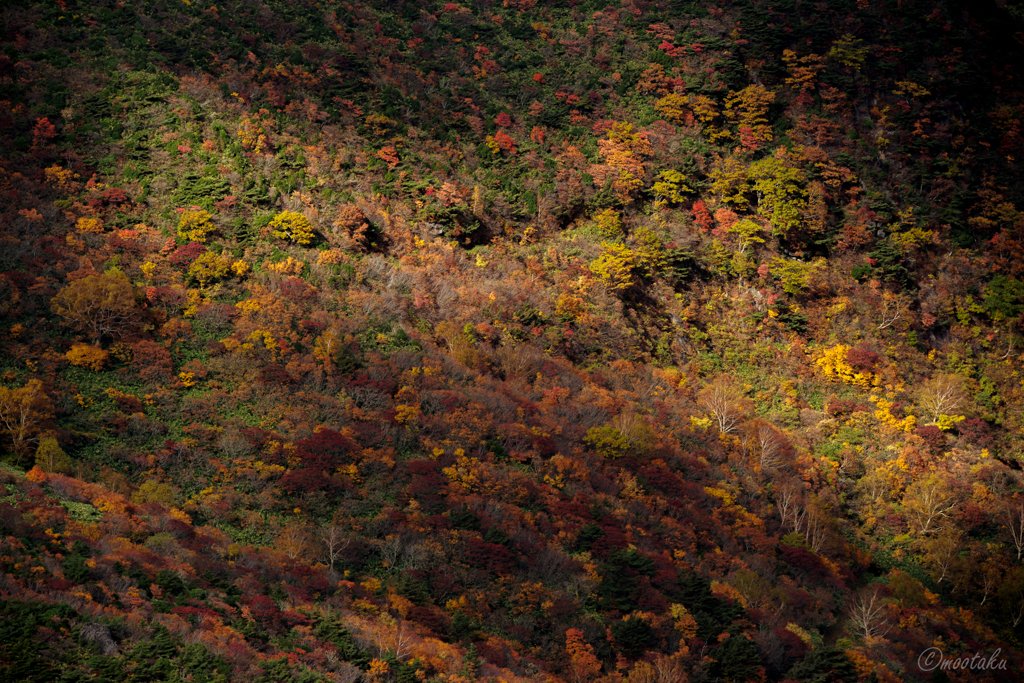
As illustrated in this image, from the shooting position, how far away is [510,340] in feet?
141

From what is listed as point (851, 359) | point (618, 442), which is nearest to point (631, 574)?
point (618, 442)

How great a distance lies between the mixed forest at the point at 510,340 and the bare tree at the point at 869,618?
39cm

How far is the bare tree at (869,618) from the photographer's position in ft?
108

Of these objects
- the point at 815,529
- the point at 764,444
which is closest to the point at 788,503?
the point at 815,529

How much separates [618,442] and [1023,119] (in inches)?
1774

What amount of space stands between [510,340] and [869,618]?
880 inches

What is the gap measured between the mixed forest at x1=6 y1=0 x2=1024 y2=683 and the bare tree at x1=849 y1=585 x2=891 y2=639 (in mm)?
393

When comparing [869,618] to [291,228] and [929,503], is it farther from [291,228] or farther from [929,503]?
[291,228]

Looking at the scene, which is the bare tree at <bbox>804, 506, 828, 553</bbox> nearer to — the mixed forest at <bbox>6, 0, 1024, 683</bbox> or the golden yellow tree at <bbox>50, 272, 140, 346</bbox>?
the mixed forest at <bbox>6, 0, 1024, 683</bbox>

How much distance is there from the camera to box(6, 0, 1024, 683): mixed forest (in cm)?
2581

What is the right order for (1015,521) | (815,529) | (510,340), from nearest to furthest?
(815,529)
(1015,521)
(510,340)

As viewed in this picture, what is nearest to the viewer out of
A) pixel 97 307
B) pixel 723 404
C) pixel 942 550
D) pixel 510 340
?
pixel 97 307

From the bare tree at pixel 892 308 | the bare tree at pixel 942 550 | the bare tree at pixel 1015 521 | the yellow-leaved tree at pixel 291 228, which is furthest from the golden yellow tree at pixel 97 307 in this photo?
the bare tree at pixel 1015 521

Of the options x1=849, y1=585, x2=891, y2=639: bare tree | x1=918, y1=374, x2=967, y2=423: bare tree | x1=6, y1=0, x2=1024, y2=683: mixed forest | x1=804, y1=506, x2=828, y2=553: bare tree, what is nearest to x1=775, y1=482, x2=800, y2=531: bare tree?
x1=6, y1=0, x2=1024, y2=683: mixed forest
